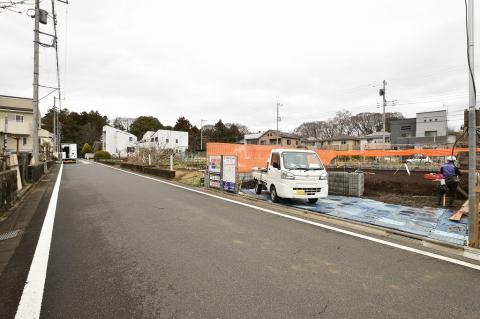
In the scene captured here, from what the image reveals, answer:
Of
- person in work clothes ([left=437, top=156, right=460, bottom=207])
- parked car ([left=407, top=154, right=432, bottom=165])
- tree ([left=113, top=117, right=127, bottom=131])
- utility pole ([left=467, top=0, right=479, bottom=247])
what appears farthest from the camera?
tree ([left=113, top=117, right=127, bottom=131])

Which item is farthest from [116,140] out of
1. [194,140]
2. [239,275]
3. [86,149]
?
[239,275]

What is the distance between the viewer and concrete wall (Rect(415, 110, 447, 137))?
5212 centimetres

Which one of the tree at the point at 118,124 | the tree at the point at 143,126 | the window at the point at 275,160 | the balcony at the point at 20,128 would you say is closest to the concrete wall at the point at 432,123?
the window at the point at 275,160

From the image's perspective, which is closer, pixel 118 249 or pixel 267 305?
pixel 267 305

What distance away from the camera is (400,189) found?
37.2 ft

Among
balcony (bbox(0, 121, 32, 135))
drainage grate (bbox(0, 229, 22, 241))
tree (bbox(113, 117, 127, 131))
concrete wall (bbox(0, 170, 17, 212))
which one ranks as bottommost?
drainage grate (bbox(0, 229, 22, 241))

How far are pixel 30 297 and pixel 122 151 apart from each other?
6962 centimetres

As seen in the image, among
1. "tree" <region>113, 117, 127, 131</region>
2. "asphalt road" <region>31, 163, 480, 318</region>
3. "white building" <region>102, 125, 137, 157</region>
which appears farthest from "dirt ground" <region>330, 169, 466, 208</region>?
"tree" <region>113, 117, 127, 131</region>

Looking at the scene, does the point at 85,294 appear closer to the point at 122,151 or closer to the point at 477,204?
the point at 477,204

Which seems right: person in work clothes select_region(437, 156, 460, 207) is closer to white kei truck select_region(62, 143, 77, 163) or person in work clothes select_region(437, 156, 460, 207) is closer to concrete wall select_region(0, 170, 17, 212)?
concrete wall select_region(0, 170, 17, 212)

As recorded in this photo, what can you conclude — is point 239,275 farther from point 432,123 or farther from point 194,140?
point 194,140

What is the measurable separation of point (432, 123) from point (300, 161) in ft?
185

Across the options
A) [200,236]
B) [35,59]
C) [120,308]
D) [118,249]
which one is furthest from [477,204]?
[35,59]

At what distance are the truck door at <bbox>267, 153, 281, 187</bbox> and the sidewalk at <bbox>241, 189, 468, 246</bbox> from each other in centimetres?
80
